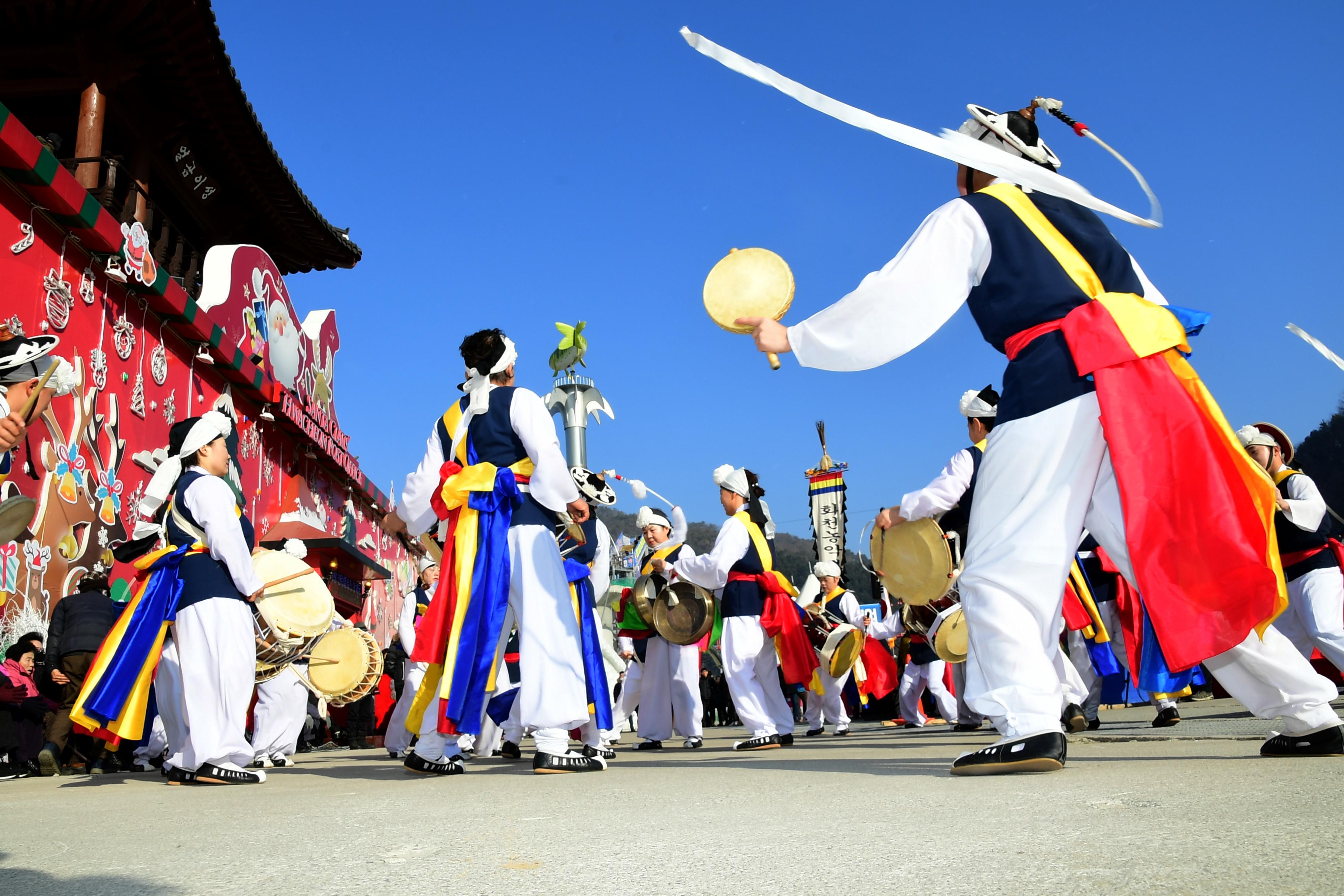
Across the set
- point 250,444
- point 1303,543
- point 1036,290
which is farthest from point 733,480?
point 250,444

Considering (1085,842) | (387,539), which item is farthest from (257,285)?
(1085,842)

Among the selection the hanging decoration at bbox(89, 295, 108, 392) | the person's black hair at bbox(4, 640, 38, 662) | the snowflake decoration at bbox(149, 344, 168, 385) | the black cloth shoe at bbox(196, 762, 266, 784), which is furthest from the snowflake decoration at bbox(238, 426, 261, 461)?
the black cloth shoe at bbox(196, 762, 266, 784)

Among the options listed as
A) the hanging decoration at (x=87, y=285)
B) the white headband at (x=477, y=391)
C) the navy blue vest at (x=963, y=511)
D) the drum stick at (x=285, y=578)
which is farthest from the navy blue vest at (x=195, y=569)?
the hanging decoration at (x=87, y=285)

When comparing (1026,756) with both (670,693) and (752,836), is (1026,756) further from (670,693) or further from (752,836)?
(670,693)

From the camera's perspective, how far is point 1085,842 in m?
1.51

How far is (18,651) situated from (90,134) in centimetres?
617

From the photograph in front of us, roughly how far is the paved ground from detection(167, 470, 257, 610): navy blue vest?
1.44 meters

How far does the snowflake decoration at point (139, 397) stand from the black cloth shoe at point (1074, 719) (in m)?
7.68

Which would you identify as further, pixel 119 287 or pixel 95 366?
pixel 119 287

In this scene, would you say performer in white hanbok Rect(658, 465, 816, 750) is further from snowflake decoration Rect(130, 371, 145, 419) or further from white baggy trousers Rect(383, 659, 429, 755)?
snowflake decoration Rect(130, 371, 145, 419)

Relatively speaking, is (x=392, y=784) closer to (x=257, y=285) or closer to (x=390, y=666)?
(x=390, y=666)

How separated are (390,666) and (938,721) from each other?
19.9 feet

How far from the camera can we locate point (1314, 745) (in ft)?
9.20

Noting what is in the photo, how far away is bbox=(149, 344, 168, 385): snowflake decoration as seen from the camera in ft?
30.0
